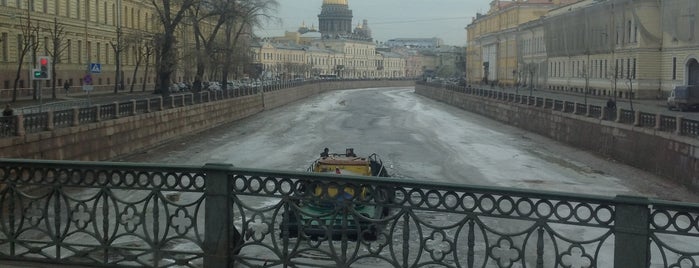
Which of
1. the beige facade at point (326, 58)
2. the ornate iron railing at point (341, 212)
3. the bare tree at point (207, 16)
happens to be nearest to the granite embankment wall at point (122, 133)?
the bare tree at point (207, 16)

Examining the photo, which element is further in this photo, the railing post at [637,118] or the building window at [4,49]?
the building window at [4,49]

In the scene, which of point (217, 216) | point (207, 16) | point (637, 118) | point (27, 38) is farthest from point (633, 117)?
point (27, 38)

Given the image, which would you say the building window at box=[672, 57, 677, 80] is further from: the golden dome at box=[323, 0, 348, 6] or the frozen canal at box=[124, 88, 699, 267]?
the golden dome at box=[323, 0, 348, 6]

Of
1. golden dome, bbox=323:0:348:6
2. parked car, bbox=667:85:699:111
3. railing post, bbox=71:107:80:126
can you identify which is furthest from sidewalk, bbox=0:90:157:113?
golden dome, bbox=323:0:348:6

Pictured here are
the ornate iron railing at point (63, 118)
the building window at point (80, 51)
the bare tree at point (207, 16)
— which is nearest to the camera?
the ornate iron railing at point (63, 118)

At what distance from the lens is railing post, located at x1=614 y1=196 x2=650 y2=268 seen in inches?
197

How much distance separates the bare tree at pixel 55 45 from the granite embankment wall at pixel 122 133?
8998mm

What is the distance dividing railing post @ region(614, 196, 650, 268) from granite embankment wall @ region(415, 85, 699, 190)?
762 inches

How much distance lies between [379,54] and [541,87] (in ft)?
389

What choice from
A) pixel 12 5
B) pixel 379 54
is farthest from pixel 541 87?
pixel 379 54

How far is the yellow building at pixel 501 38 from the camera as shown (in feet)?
310

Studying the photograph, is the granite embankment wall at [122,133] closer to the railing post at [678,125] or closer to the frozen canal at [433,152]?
the frozen canal at [433,152]

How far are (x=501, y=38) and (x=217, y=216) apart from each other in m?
100

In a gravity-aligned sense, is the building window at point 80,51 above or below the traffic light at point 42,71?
above
